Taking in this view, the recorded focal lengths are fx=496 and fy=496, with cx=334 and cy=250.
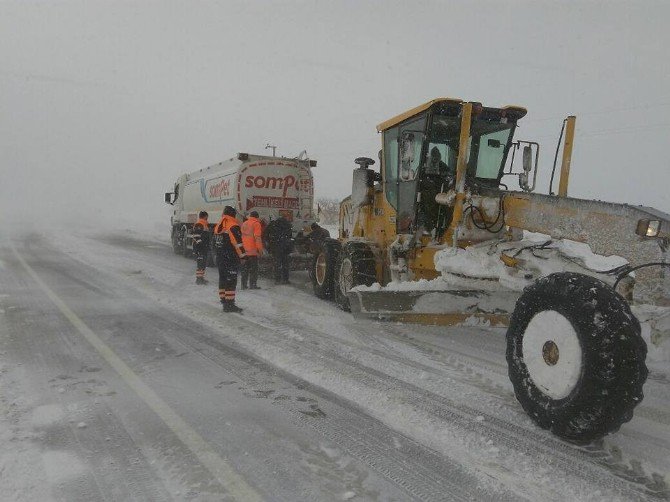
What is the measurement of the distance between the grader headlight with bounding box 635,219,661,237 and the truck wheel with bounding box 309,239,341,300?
5.53 metres

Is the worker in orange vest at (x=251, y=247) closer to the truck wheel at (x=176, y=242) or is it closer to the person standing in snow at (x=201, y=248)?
the person standing in snow at (x=201, y=248)

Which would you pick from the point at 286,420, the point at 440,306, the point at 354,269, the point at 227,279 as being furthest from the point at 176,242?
the point at 286,420

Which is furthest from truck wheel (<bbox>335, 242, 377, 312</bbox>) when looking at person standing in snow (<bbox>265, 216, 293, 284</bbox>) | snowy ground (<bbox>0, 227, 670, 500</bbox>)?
person standing in snow (<bbox>265, 216, 293, 284</bbox>)

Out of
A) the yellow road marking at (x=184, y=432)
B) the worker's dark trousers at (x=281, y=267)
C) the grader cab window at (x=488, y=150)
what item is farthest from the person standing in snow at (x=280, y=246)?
the yellow road marking at (x=184, y=432)

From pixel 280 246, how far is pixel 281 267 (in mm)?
467

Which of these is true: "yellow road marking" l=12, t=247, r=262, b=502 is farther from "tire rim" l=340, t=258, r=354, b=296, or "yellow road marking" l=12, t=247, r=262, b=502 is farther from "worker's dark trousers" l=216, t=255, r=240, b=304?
"tire rim" l=340, t=258, r=354, b=296

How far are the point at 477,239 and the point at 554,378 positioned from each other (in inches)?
105

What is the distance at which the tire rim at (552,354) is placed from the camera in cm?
308

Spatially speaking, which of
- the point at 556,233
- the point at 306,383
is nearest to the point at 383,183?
the point at 556,233

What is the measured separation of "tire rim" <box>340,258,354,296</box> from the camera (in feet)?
25.0

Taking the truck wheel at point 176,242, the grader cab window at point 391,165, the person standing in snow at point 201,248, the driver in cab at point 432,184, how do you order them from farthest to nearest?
the truck wheel at point 176,242, the person standing in snow at point 201,248, the grader cab window at point 391,165, the driver in cab at point 432,184

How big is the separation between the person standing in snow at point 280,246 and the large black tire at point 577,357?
777 centimetres

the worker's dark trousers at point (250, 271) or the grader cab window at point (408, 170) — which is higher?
the grader cab window at point (408, 170)

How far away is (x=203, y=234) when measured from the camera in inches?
444
